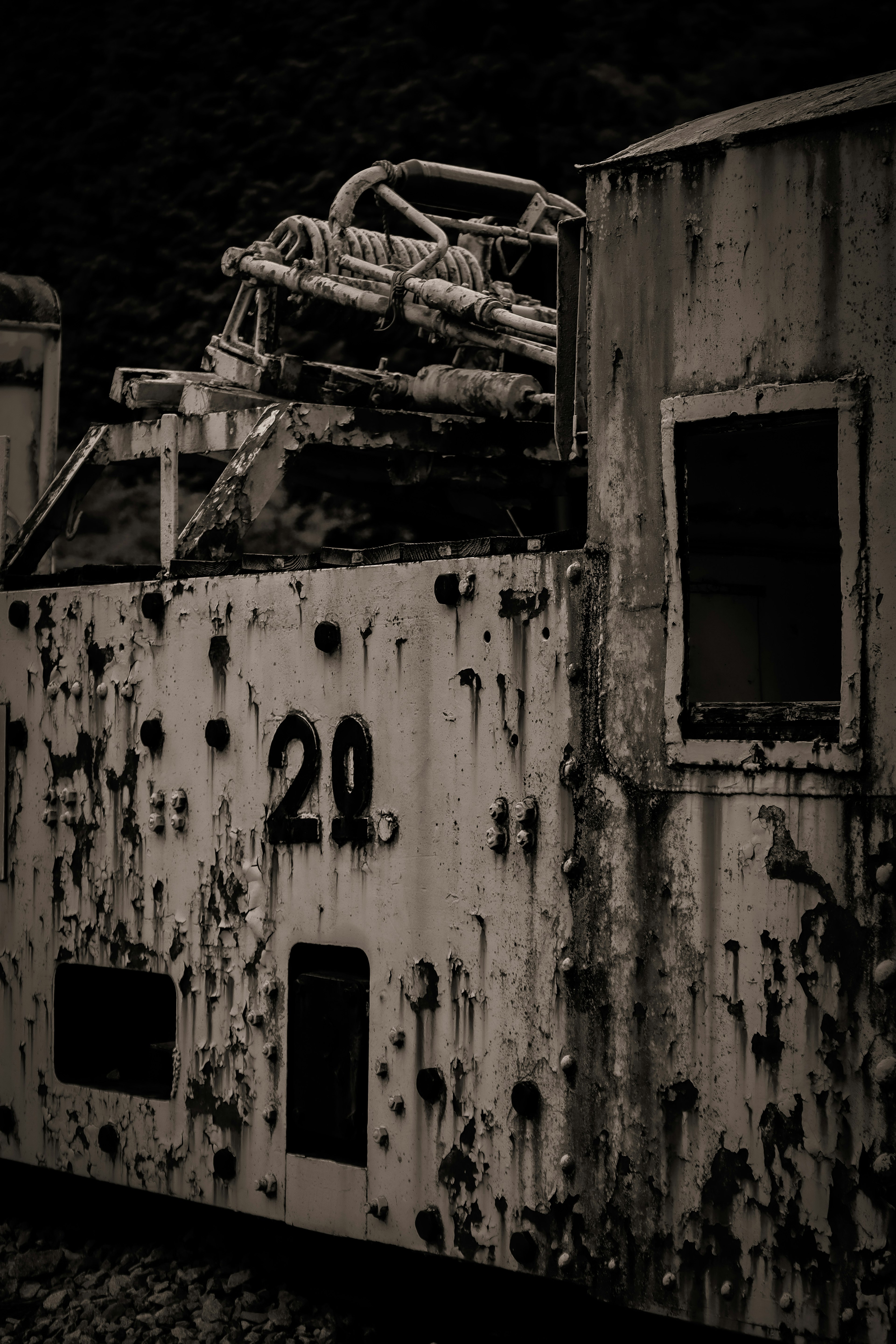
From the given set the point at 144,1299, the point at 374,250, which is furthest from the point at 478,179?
the point at 144,1299

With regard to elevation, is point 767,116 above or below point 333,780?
above

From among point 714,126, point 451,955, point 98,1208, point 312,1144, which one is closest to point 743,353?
point 714,126

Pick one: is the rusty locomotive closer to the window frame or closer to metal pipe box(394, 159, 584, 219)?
the window frame

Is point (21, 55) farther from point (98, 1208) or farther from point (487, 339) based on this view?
point (98, 1208)

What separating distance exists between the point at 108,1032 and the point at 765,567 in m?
2.66

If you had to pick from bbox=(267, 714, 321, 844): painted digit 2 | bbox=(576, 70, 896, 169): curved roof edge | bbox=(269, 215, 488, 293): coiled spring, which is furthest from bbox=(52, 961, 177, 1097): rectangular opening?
bbox=(576, 70, 896, 169): curved roof edge

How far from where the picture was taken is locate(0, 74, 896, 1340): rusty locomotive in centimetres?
314

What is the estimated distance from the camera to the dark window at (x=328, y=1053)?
4004mm

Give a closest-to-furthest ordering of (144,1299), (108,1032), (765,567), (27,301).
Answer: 1. (144,1299)
2. (765,567)
3. (108,1032)
4. (27,301)

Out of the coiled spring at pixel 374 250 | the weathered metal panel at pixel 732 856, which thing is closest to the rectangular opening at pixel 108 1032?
the weathered metal panel at pixel 732 856

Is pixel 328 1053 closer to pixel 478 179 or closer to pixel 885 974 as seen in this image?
pixel 885 974

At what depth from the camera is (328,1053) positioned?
4055mm

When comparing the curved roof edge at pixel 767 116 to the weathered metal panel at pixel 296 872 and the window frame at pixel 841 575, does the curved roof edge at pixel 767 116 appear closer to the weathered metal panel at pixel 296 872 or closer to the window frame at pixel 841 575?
the window frame at pixel 841 575

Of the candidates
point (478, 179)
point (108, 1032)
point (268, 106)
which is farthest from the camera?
point (268, 106)
